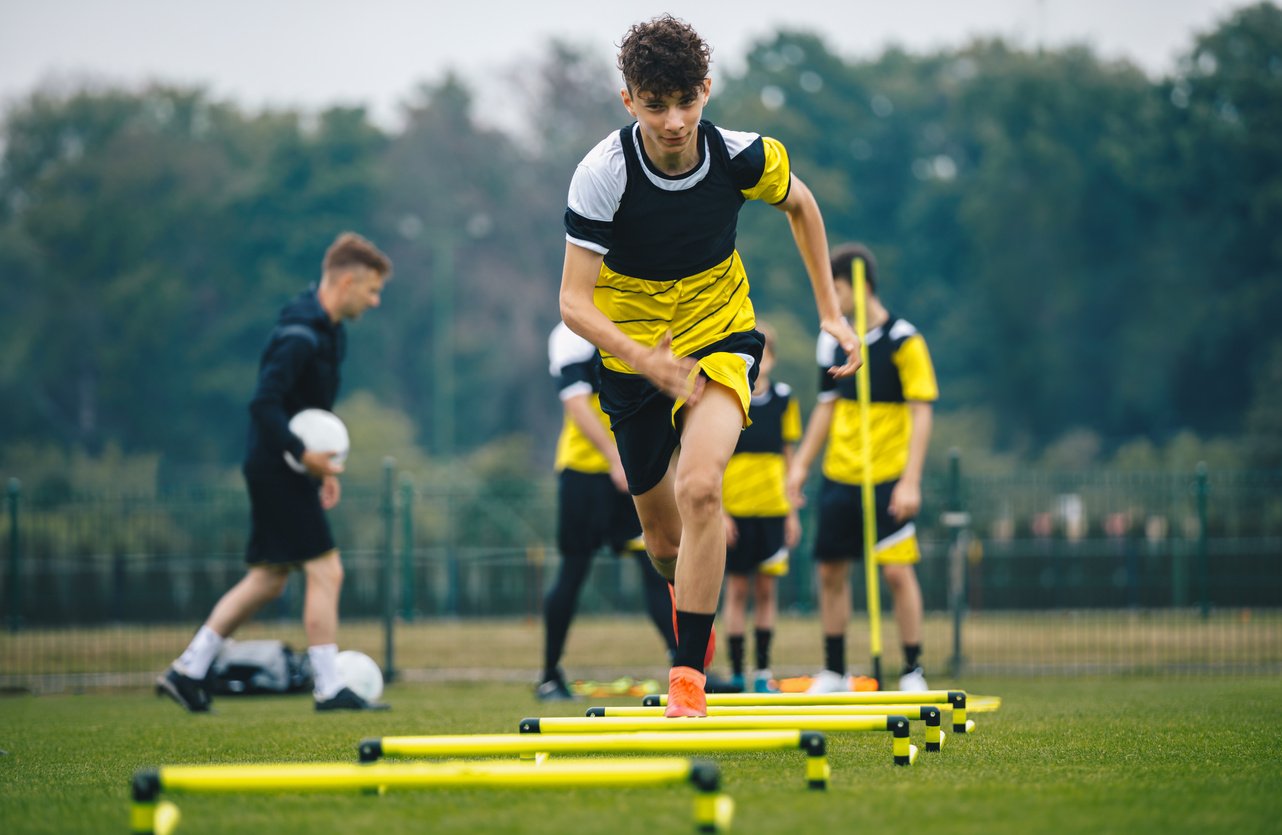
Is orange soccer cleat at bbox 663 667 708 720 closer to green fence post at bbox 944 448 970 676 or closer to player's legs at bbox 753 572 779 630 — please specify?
player's legs at bbox 753 572 779 630

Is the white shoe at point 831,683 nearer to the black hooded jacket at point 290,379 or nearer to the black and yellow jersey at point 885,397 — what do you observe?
the black and yellow jersey at point 885,397

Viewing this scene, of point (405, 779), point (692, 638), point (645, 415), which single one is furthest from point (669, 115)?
point (405, 779)

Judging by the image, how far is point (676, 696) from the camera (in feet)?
16.5

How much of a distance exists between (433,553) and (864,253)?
47.4ft

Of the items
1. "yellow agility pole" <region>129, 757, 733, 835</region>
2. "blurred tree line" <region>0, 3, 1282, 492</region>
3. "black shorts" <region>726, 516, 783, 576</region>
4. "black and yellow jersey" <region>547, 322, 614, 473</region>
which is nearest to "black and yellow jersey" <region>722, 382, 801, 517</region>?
"black shorts" <region>726, 516, 783, 576</region>

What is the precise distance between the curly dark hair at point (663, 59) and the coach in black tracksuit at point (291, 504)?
3.57m


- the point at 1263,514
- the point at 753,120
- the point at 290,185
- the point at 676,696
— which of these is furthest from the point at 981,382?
the point at 676,696

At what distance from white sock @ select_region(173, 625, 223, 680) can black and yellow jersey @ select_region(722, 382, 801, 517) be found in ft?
10.3

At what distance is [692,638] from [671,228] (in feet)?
4.58

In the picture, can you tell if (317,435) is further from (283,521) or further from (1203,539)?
(1203,539)

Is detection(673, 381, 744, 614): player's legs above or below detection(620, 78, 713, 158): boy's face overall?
below

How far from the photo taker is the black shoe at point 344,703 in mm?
8539

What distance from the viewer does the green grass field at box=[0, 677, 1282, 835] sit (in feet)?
12.8

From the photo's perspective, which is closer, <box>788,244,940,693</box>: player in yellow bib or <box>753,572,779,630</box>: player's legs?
<box>788,244,940,693</box>: player in yellow bib
